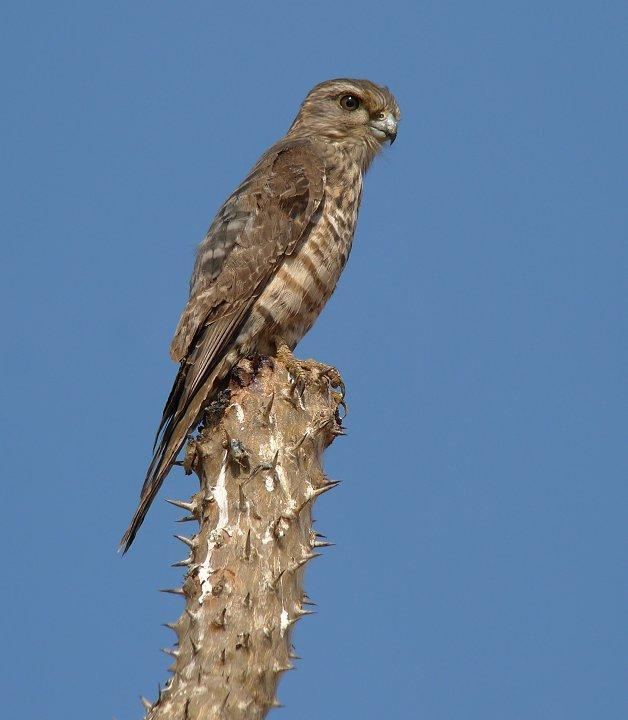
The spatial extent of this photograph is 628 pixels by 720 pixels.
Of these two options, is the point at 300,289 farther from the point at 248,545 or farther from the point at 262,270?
the point at 248,545

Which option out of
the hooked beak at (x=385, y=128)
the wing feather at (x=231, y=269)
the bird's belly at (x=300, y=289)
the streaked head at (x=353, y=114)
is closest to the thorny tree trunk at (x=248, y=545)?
the wing feather at (x=231, y=269)

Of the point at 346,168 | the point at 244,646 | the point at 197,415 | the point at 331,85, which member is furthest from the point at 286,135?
the point at 244,646

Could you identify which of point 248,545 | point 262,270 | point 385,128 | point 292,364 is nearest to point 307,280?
point 262,270

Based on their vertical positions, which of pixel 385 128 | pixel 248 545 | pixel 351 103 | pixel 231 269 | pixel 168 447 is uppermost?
pixel 351 103

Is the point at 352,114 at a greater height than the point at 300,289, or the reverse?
the point at 352,114

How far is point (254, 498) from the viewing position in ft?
13.1

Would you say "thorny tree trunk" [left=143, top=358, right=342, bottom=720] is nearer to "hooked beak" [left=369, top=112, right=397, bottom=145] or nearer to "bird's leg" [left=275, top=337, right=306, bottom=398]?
"bird's leg" [left=275, top=337, right=306, bottom=398]

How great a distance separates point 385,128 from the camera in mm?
6926

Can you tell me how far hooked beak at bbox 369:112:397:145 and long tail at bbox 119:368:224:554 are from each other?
2.36m

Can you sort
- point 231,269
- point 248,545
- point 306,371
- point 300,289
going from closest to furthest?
point 248,545
point 306,371
point 231,269
point 300,289

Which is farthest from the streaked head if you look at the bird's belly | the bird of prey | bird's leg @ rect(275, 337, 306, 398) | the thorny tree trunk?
the thorny tree trunk

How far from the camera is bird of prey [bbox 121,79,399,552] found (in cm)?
523

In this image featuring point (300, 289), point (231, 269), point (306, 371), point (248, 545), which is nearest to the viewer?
point (248, 545)

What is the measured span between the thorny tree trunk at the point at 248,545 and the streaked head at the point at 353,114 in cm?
267
